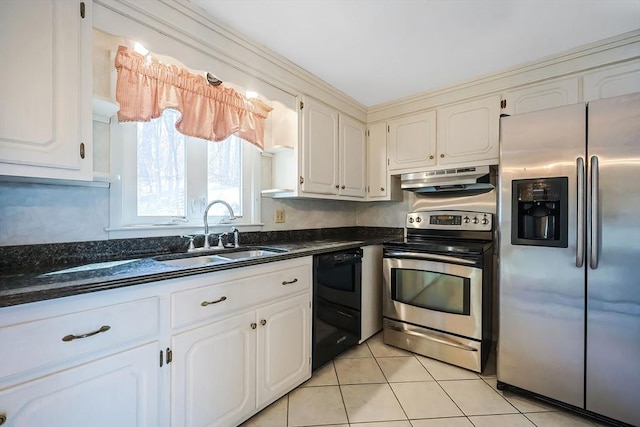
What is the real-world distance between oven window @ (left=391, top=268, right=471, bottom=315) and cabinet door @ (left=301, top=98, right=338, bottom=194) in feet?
3.22

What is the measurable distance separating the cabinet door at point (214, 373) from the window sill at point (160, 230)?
0.73 meters

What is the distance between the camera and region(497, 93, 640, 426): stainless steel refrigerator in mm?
1471

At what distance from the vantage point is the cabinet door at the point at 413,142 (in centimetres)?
266

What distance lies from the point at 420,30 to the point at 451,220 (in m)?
1.63

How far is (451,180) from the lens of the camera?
250 centimetres

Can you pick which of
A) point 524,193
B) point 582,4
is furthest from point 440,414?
point 582,4

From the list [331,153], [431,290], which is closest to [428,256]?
[431,290]

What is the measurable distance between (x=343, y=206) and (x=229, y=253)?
160 cm

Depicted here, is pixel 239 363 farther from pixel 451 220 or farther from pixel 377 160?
pixel 377 160

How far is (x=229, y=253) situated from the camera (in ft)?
6.56

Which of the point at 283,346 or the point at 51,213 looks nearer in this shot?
the point at 51,213

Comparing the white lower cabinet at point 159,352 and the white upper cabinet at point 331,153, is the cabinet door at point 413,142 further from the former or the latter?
the white lower cabinet at point 159,352

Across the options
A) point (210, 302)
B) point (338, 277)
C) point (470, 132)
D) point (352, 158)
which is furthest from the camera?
point (352, 158)

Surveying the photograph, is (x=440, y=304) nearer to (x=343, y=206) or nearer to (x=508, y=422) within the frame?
(x=508, y=422)
